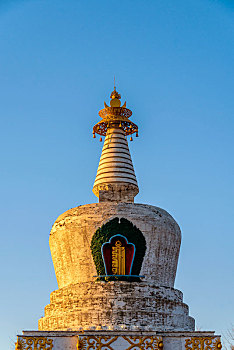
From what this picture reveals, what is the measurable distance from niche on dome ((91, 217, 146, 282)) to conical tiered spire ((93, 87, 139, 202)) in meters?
2.55

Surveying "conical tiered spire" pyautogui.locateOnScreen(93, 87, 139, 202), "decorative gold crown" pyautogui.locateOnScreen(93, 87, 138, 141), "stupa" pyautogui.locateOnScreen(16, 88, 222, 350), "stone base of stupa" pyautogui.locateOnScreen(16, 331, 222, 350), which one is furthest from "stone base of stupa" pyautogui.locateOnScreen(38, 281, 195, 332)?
"decorative gold crown" pyautogui.locateOnScreen(93, 87, 138, 141)

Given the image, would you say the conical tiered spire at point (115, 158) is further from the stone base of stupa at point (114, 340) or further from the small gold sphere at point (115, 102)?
the stone base of stupa at point (114, 340)

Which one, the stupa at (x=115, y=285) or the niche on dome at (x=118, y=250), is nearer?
the stupa at (x=115, y=285)

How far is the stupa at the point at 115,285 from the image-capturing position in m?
17.6

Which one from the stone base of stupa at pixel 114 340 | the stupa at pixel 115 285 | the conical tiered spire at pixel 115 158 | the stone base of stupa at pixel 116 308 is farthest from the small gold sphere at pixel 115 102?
the stone base of stupa at pixel 114 340

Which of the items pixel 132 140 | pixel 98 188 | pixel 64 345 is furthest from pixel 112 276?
pixel 132 140

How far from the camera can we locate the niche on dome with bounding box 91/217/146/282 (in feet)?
65.1

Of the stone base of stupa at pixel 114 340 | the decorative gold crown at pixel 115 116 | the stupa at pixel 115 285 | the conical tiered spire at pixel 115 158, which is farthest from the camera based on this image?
the decorative gold crown at pixel 115 116

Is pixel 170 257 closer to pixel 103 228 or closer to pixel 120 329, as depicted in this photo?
pixel 103 228

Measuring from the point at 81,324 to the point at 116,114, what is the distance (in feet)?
33.3

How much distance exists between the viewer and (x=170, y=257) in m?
21.1

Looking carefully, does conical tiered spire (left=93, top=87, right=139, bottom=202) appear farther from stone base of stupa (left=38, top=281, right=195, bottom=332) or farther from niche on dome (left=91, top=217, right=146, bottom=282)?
stone base of stupa (left=38, top=281, right=195, bottom=332)

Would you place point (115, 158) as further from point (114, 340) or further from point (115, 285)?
point (114, 340)

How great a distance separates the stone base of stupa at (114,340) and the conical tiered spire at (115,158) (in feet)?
21.2
